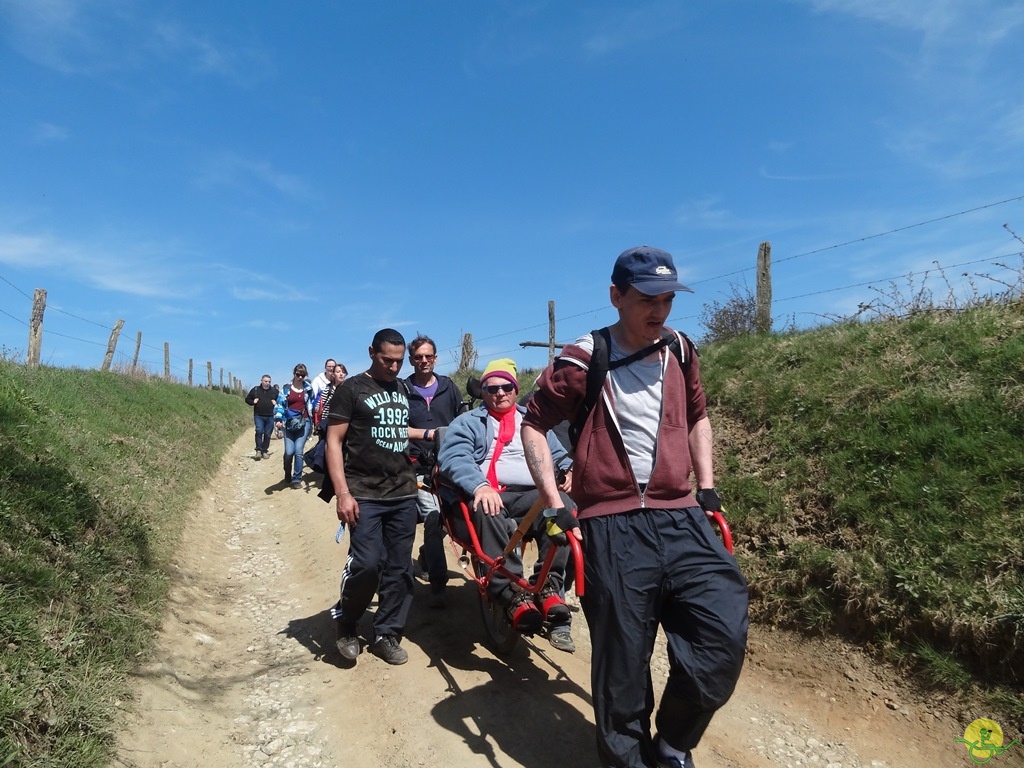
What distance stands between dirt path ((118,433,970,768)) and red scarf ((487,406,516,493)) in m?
1.20

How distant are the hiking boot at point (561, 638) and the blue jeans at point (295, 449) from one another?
7.83m

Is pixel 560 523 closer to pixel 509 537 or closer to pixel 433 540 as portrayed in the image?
pixel 509 537

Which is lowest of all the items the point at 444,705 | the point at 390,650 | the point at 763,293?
the point at 444,705

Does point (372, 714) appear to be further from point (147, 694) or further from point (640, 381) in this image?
point (640, 381)

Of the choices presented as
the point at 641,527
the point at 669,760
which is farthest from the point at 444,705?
the point at 641,527

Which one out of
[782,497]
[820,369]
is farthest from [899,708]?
[820,369]

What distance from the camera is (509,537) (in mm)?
4477

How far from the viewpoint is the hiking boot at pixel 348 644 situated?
14.7 ft

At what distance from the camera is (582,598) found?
281cm

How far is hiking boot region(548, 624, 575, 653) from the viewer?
426 centimetres

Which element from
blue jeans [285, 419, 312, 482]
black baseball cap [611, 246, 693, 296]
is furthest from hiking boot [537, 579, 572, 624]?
blue jeans [285, 419, 312, 482]

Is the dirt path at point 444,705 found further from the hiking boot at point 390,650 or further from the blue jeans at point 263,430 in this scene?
the blue jeans at point 263,430

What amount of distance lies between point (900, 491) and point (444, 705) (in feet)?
11.5

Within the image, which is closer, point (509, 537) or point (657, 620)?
→ point (657, 620)
